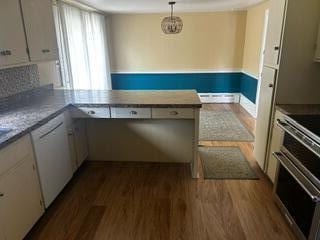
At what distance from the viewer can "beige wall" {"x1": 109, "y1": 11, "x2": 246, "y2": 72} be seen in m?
6.04

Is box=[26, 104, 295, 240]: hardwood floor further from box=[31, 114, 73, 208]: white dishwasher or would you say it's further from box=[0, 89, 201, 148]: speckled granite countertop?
box=[0, 89, 201, 148]: speckled granite countertop

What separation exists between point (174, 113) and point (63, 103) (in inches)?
47.7

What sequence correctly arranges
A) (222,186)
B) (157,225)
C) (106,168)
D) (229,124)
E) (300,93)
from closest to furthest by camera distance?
(157,225)
(300,93)
(222,186)
(106,168)
(229,124)

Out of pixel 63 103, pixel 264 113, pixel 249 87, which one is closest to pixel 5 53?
pixel 63 103

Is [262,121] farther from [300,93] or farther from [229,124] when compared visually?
[229,124]

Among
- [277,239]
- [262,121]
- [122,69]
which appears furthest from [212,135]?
[122,69]

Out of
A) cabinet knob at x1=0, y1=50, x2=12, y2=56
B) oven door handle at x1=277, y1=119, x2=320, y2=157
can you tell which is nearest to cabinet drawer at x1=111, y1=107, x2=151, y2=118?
cabinet knob at x1=0, y1=50, x2=12, y2=56

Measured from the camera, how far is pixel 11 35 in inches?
81.3

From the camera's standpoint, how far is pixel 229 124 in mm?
4672

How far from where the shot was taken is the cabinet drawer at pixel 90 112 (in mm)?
2607

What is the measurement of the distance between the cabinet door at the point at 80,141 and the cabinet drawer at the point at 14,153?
2.87ft

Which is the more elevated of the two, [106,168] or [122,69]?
[122,69]

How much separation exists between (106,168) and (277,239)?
2.02 meters

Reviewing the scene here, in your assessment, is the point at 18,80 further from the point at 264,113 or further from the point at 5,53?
the point at 264,113
